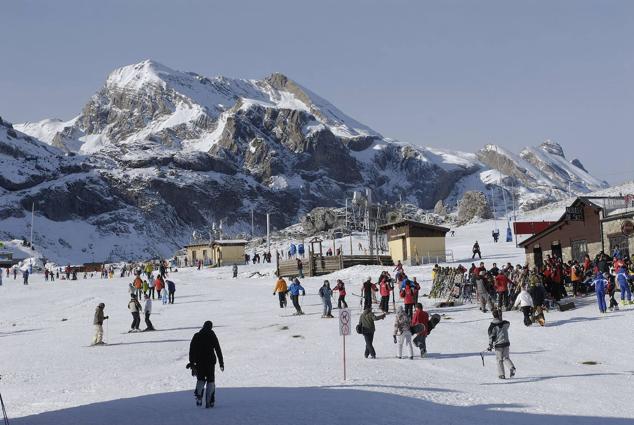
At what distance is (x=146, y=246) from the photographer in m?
190

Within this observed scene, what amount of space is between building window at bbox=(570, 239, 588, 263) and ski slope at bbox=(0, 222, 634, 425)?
35.0ft

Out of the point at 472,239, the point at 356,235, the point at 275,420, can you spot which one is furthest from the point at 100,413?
the point at 356,235

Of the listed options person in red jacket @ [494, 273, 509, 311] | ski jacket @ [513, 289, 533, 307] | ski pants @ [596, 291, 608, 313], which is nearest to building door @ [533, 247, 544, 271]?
person in red jacket @ [494, 273, 509, 311]

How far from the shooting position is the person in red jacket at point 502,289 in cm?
2503

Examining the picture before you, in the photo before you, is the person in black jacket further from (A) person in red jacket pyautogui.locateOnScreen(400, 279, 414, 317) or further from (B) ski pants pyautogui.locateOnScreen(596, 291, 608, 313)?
(B) ski pants pyautogui.locateOnScreen(596, 291, 608, 313)

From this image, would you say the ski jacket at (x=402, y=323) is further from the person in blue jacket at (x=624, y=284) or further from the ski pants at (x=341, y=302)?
the person in blue jacket at (x=624, y=284)

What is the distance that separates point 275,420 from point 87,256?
173281mm

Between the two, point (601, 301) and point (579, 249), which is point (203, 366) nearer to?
point (601, 301)

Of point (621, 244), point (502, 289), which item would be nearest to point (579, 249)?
point (621, 244)

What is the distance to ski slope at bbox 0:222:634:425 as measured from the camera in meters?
11.5

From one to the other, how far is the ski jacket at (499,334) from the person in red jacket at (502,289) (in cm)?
1013

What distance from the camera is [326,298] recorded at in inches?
992

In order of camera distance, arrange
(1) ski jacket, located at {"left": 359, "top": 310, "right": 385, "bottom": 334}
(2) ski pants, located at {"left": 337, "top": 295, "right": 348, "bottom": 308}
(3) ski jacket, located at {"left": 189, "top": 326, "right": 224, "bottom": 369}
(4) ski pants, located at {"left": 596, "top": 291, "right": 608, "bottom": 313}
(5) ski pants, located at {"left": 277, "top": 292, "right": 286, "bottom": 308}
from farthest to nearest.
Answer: (5) ski pants, located at {"left": 277, "top": 292, "right": 286, "bottom": 308} → (2) ski pants, located at {"left": 337, "top": 295, "right": 348, "bottom": 308} → (4) ski pants, located at {"left": 596, "top": 291, "right": 608, "bottom": 313} → (1) ski jacket, located at {"left": 359, "top": 310, "right": 385, "bottom": 334} → (3) ski jacket, located at {"left": 189, "top": 326, "right": 224, "bottom": 369}

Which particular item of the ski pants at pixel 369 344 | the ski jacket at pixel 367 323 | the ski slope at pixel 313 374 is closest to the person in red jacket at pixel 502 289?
the ski slope at pixel 313 374
